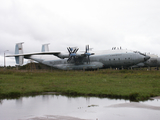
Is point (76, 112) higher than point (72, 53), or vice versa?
point (72, 53)

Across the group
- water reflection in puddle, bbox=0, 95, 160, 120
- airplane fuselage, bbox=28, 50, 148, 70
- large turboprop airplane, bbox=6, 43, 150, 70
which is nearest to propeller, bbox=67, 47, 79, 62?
large turboprop airplane, bbox=6, 43, 150, 70

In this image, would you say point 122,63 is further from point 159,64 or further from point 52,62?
point 52,62

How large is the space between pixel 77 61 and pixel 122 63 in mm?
11403

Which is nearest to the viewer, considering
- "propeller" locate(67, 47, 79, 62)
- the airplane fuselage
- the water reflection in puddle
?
the water reflection in puddle

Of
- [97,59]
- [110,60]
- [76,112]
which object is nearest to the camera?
[76,112]

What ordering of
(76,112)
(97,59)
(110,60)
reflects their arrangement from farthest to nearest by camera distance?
1. (97,59)
2. (110,60)
3. (76,112)

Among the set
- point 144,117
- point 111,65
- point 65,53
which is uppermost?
point 65,53

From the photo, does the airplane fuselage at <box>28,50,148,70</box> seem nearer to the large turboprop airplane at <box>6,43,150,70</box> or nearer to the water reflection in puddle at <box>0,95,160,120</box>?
the large turboprop airplane at <box>6,43,150,70</box>

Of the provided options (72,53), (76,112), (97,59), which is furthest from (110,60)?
(76,112)

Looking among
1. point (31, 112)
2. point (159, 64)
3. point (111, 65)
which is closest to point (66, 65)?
point (111, 65)

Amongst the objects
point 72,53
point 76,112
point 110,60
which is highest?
point 72,53

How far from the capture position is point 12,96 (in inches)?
523

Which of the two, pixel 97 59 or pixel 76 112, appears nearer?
pixel 76 112

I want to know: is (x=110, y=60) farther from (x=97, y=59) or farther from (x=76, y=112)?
(x=76, y=112)
